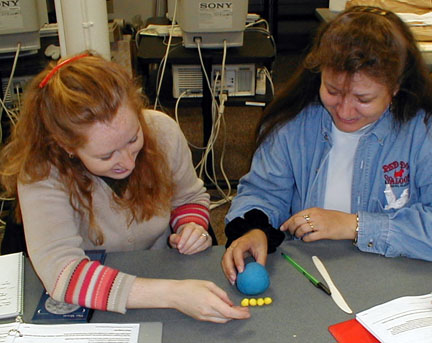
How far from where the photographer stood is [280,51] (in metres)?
4.54

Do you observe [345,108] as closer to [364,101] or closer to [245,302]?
[364,101]

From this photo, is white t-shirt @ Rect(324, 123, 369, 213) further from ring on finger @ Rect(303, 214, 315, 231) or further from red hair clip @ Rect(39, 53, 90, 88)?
red hair clip @ Rect(39, 53, 90, 88)

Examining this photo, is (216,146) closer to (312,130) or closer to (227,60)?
(227,60)

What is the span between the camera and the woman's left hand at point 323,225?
1125mm

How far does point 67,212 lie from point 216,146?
1958 millimetres

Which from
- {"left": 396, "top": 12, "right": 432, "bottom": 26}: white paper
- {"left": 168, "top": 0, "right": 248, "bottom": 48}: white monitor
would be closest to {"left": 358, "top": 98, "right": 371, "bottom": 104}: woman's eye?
{"left": 168, "top": 0, "right": 248, "bottom": 48}: white monitor

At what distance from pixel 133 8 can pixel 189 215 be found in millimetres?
3163

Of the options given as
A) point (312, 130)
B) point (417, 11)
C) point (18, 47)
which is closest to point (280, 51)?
point (417, 11)

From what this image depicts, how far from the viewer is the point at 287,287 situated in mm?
1007

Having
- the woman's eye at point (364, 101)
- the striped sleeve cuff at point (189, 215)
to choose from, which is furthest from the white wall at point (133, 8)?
the woman's eye at point (364, 101)

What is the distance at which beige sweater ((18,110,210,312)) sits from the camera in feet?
3.18

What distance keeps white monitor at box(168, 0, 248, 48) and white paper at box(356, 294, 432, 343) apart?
1.39m

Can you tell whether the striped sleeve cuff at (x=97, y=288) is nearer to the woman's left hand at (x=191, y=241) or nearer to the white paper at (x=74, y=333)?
the white paper at (x=74, y=333)

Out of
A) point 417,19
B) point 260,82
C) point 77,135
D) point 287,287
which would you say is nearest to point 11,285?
point 77,135
